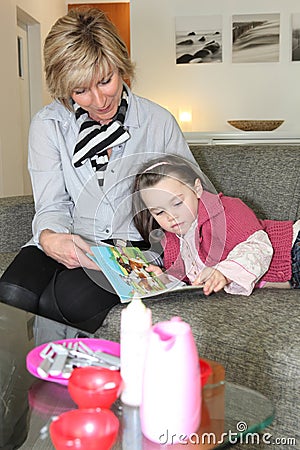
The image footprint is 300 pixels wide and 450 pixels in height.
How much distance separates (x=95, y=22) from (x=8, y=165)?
3.10 m

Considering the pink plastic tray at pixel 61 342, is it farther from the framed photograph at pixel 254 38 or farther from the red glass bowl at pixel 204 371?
the framed photograph at pixel 254 38

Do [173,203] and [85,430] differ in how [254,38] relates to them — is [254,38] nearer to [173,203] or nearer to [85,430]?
[173,203]

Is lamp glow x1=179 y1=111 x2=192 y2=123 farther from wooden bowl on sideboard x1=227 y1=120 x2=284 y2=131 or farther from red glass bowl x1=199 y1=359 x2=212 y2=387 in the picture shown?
red glass bowl x1=199 y1=359 x2=212 y2=387

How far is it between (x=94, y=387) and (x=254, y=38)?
15.2 ft

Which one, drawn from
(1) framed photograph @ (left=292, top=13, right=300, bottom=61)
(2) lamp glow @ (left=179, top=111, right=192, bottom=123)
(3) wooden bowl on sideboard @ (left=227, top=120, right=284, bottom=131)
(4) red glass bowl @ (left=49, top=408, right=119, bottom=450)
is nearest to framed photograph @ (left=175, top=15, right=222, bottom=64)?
(2) lamp glow @ (left=179, top=111, right=192, bottom=123)

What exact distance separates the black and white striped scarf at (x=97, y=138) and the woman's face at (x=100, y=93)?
0.05 metres

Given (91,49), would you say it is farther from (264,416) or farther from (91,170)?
(264,416)

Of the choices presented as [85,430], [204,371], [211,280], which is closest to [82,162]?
[211,280]

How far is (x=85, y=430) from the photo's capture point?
2.79ft

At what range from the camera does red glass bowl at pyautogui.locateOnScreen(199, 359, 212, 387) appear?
97cm

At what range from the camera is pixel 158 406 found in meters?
0.86

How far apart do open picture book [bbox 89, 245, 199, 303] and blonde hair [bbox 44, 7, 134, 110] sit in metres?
0.45

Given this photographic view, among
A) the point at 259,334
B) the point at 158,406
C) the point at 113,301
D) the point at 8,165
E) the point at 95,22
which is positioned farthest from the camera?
the point at 8,165

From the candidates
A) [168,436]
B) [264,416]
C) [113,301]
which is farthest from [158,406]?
[113,301]
